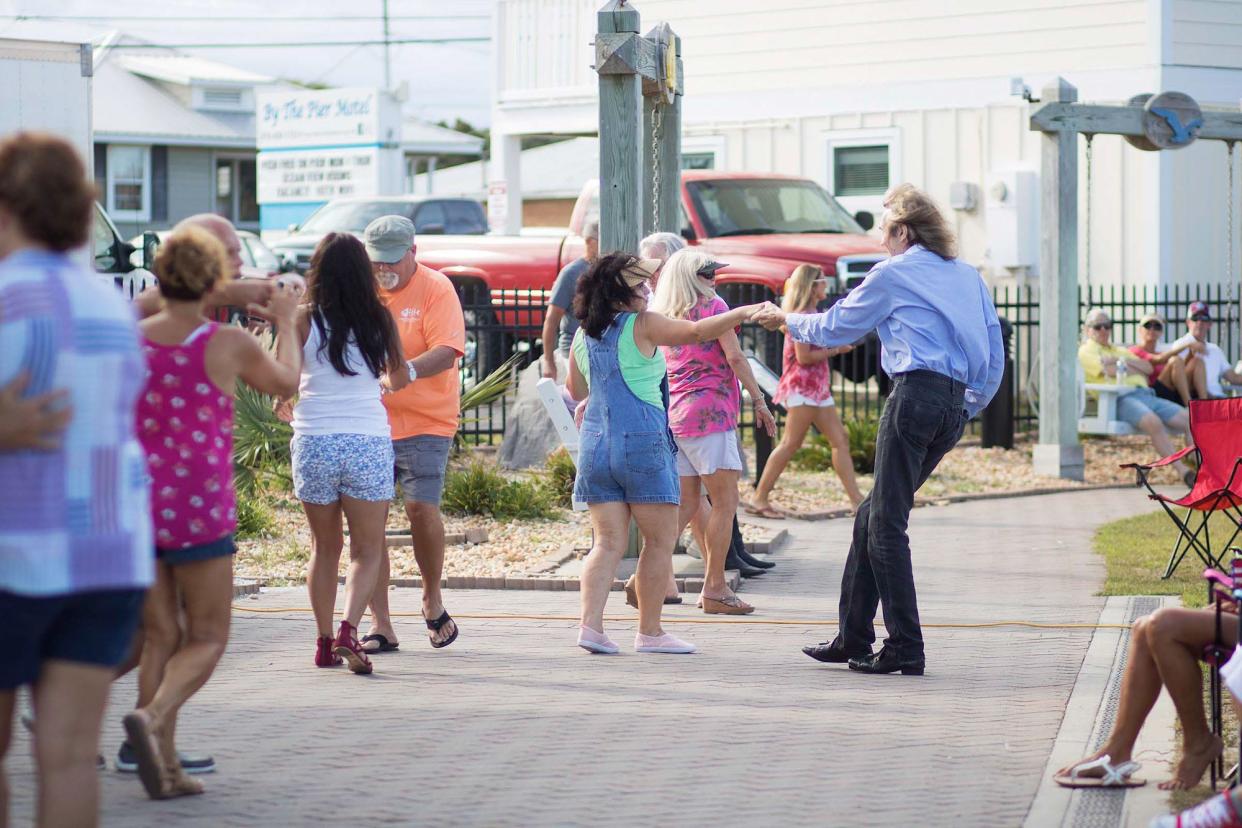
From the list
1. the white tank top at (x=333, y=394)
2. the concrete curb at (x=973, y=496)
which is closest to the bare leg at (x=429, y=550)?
the white tank top at (x=333, y=394)

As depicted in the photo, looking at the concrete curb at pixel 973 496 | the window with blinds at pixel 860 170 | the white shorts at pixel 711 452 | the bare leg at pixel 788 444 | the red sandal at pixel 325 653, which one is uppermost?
the window with blinds at pixel 860 170

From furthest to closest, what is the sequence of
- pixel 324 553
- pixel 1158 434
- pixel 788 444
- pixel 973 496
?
pixel 1158 434
pixel 973 496
pixel 788 444
pixel 324 553

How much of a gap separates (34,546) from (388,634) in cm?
414

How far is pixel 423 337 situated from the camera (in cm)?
766

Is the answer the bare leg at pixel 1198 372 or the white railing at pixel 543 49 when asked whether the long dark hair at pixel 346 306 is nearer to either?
the bare leg at pixel 1198 372

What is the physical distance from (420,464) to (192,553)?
2.55 m

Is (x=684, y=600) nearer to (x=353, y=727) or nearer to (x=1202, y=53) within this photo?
(x=353, y=727)

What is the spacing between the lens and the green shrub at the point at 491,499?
1205cm

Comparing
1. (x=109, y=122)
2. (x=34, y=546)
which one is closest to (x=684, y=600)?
(x=34, y=546)

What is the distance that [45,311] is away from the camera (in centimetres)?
377

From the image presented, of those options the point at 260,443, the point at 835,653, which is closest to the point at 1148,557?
the point at 835,653

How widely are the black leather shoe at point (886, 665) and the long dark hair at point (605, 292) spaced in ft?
5.86

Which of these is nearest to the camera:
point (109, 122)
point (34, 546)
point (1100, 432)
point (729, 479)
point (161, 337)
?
point (34, 546)

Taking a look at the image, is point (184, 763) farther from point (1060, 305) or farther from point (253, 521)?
point (1060, 305)
